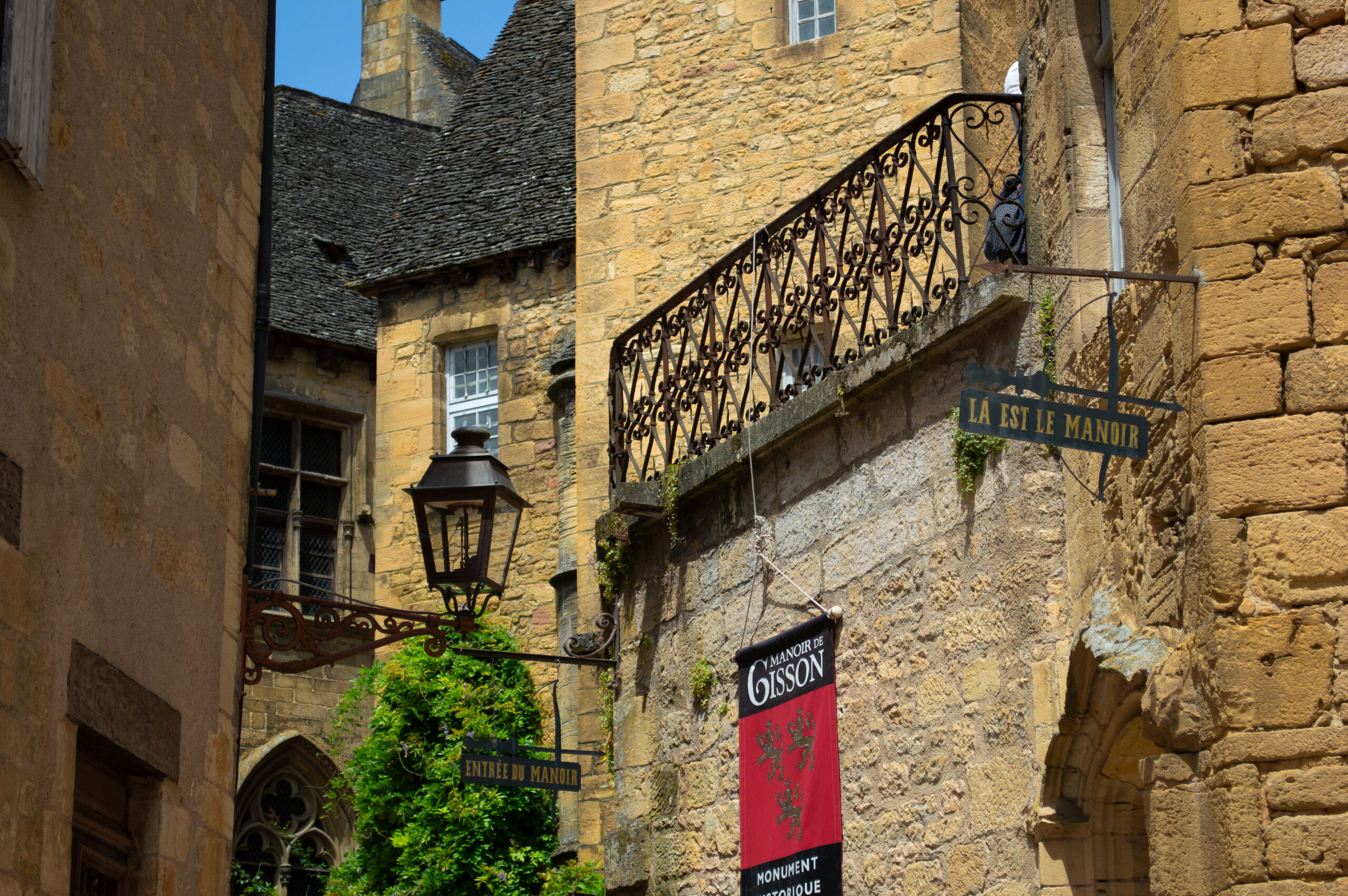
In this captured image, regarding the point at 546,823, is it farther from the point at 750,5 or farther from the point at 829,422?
the point at 829,422

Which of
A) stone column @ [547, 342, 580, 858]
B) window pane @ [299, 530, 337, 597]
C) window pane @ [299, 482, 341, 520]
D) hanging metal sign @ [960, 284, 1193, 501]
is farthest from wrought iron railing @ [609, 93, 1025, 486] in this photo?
window pane @ [299, 482, 341, 520]

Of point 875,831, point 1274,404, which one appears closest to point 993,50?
point 875,831

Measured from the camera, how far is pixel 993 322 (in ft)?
25.1

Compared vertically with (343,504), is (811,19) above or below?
above

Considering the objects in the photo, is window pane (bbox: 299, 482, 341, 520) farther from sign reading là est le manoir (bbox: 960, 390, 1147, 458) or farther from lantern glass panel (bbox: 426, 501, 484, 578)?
sign reading là est le manoir (bbox: 960, 390, 1147, 458)

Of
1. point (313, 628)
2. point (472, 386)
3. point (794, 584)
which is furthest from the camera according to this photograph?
point (472, 386)

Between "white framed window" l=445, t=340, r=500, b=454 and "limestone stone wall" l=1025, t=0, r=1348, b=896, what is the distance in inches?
490

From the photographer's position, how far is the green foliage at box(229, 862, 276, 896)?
665 inches

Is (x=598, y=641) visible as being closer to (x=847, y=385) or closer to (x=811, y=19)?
(x=847, y=385)

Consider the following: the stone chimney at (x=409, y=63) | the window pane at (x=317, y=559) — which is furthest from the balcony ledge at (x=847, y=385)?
the stone chimney at (x=409, y=63)

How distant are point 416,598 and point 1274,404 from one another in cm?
1322

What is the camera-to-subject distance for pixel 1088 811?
6.81 meters

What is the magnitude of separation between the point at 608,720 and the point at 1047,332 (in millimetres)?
4617

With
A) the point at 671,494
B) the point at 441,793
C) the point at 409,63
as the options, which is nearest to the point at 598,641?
the point at 671,494
